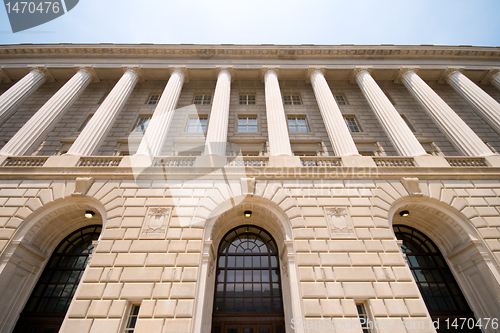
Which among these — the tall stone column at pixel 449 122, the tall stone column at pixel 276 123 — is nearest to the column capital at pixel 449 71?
the tall stone column at pixel 449 122

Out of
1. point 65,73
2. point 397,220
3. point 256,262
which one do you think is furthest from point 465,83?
point 65,73

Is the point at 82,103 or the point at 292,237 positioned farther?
the point at 82,103

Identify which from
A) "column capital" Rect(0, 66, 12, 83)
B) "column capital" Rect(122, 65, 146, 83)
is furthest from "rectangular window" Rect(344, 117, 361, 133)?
"column capital" Rect(0, 66, 12, 83)

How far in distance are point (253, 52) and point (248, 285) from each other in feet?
61.4

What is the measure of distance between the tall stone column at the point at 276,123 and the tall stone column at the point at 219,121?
2893mm

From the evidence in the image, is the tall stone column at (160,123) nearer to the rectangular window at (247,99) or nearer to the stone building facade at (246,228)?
the stone building facade at (246,228)

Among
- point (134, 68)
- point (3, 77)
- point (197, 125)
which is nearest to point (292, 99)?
point (197, 125)

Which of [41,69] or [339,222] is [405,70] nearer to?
[339,222]

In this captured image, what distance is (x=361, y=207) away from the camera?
10422 mm

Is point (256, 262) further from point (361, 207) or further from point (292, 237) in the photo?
point (361, 207)

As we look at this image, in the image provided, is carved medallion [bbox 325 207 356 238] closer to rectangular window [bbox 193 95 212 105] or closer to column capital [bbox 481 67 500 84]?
rectangular window [bbox 193 95 212 105]

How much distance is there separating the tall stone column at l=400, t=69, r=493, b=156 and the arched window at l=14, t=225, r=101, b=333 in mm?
21994

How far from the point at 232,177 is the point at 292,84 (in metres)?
14.2

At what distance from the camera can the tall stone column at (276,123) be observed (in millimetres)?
13133
